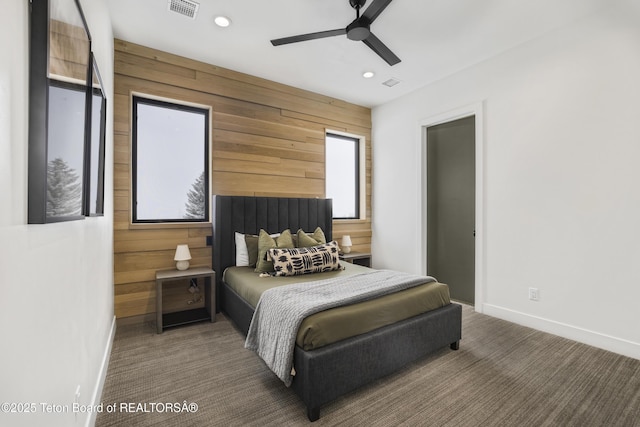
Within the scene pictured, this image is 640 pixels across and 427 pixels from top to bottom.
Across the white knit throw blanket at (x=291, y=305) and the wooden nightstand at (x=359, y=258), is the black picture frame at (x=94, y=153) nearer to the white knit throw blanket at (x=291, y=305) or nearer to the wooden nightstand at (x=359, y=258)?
the white knit throw blanket at (x=291, y=305)

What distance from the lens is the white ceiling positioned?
2547 millimetres

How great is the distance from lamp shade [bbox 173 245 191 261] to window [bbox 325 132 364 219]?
2.19 m

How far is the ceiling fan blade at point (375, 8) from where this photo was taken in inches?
81.1

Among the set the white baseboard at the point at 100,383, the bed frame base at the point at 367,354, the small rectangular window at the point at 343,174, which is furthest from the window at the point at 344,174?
the white baseboard at the point at 100,383

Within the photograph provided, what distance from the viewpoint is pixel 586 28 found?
8.77 feet

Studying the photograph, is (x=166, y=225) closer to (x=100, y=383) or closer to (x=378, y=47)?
(x=100, y=383)

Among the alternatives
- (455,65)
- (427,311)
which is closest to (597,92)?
(455,65)

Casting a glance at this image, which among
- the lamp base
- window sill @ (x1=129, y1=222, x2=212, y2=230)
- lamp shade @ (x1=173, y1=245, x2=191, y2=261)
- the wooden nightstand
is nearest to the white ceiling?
window sill @ (x1=129, y1=222, x2=212, y2=230)

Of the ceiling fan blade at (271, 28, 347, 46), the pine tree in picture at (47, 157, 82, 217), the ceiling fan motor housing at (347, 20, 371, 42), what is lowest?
the pine tree in picture at (47, 157, 82, 217)

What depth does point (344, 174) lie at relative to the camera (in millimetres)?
4891

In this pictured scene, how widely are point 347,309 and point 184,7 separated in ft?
9.30

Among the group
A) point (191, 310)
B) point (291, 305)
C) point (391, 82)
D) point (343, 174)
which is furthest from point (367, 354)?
point (391, 82)

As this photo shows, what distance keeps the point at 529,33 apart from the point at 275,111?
2.91 meters

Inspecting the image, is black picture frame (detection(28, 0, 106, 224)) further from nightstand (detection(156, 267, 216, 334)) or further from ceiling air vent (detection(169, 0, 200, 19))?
nightstand (detection(156, 267, 216, 334))
